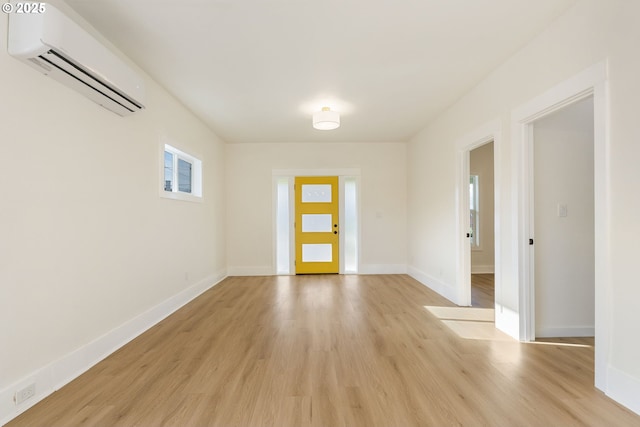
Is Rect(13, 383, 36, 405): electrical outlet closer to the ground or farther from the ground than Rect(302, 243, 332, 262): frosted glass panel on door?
closer to the ground

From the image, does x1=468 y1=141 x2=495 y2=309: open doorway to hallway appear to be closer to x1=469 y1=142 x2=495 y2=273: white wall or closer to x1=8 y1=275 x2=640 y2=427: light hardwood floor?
x1=469 y1=142 x2=495 y2=273: white wall

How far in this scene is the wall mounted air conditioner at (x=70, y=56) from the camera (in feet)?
5.64

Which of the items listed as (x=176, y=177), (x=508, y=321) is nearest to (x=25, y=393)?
(x=176, y=177)

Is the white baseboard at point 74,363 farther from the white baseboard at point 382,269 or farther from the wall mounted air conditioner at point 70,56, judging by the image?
the white baseboard at point 382,269

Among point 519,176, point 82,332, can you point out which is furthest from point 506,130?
point 82,332

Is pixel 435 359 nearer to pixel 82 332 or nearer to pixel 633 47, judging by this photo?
pixel 633 47

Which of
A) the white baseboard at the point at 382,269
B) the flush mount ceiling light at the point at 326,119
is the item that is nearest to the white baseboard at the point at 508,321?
the flush mount ceiling light at the point at 326,119

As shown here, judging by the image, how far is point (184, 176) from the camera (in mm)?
4434

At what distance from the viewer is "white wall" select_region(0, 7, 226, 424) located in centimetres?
174

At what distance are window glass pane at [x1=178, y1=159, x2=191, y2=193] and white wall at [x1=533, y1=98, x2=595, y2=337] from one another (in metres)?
4.23

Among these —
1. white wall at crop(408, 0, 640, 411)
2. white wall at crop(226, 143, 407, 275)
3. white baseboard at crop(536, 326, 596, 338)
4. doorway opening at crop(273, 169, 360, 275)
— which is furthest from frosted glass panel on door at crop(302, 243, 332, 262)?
white baseboard at crop(536, 326, 596, 338)

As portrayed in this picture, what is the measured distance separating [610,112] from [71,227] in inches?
146

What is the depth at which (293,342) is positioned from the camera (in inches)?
108

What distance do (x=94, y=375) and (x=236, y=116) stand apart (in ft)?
11.4
